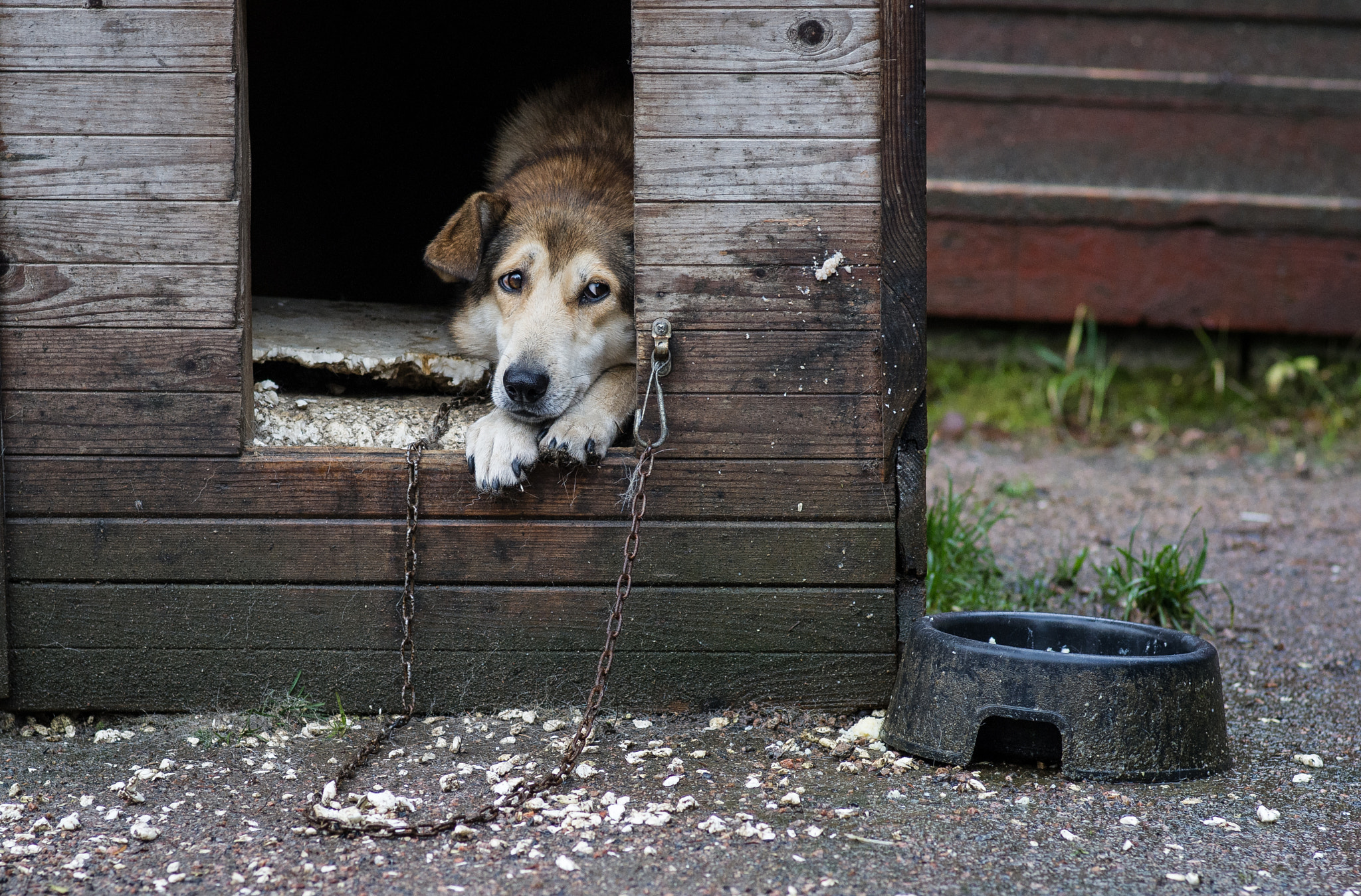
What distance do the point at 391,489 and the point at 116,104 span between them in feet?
3.62

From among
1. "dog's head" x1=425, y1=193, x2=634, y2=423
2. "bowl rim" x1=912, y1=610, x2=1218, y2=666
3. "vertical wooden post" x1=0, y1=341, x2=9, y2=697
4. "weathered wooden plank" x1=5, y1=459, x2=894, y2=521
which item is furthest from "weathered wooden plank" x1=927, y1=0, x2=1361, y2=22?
"vertical wooden post" x1=0, y1=341, x2=9, y2=697

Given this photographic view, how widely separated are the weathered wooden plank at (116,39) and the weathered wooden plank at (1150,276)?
180 inches

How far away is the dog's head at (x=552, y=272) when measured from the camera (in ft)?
10.4

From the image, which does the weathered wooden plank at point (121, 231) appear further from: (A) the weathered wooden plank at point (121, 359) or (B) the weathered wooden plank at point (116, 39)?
(B) the weathered wooden plank at point (116, 39)

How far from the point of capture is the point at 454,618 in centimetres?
299

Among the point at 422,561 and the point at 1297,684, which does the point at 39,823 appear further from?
the point at 1297,684

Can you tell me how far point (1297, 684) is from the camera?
3539mm

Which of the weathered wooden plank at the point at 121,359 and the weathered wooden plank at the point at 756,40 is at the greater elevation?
the weathered wooden plank at the point at 756,40

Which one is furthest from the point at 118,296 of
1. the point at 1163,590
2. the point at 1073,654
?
the point at 1163,590

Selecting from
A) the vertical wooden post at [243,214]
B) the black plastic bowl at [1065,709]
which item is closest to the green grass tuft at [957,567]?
the black plastic bowl at [1065,709]

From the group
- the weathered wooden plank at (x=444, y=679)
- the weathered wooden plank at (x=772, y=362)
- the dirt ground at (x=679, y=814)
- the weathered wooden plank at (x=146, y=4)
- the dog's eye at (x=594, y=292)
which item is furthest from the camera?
the dog's eye at (x=594, y=292)

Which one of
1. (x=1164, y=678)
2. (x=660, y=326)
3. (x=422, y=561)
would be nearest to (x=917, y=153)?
(x=660, y=326)

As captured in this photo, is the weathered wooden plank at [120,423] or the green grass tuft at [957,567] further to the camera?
the green grass tuft at [957,567]

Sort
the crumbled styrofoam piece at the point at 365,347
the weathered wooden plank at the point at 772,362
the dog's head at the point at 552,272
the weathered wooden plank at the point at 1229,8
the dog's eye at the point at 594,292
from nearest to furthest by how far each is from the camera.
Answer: the weathered wooden plank at the point at 772,362
the dog's head at the point at 552,272
the dog's eye at the point at 594,292
the crumbled styrofoam piece at the point at 365,347
the weathered wooden plank at the point at 1229,8
